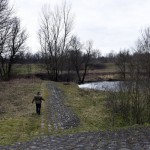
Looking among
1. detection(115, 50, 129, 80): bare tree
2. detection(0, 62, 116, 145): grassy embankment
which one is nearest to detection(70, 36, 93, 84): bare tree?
detection(115, 50, 129, 80): bare tree

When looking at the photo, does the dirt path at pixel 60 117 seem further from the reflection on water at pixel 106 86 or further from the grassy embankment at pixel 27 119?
the reflection on water at pixel 106 86

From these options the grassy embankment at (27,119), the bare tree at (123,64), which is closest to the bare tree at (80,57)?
the bare tree at (123,64)

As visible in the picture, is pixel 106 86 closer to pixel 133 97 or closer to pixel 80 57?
pixel 133 97

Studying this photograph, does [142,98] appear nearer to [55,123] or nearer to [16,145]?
[55,123]

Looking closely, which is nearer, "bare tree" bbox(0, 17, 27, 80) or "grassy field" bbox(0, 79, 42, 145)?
"grassy field" bbox(0, 79, 42, 145)

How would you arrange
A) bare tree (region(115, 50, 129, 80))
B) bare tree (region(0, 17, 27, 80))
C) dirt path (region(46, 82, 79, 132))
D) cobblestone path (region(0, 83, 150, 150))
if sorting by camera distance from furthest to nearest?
bare tree (region(0, 17, 27, 80)) → bare tree (region(115, 50, 129, 80)) → dirt path (region(46, 82, 79, 132)) → cobblestone path (region(0, 83, 150, 150))

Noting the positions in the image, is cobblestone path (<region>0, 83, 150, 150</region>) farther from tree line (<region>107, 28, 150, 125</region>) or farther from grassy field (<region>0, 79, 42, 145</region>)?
tree line (<region>107, 28, 150, 125</region>)

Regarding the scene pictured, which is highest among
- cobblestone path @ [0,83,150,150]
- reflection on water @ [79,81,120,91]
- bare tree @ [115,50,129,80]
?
bare tree @ [115,50,129,80]

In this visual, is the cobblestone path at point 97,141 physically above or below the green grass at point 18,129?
above

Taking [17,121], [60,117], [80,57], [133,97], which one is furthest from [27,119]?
[80,57]

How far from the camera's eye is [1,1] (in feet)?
105

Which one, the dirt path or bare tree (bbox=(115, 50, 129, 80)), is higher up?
bare tree (bbox=(115, 50, 129, 80))

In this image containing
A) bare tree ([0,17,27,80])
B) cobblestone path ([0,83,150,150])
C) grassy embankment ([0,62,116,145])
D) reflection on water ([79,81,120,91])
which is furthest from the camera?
bare tree ([0,17,27,80])

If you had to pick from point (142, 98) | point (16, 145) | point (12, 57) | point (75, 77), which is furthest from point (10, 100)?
point (75, 77)
